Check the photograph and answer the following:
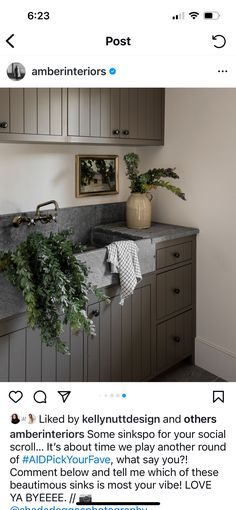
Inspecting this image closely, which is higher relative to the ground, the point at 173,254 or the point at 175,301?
the point at 173,254

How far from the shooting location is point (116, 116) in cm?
236

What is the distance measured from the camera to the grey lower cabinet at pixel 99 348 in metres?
1.65

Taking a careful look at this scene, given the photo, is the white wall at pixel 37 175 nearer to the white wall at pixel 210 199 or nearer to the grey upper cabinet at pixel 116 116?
the grey upper cabinet at pixel 116 116

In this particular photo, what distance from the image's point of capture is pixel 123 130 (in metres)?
2.40

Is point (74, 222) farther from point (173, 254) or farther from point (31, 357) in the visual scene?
point (31, 357)

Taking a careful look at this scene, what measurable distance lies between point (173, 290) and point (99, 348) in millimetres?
665

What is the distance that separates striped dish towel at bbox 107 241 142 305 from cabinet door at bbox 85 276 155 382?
11cm

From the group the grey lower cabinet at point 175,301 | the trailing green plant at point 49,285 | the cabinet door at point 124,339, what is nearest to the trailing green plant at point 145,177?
the grey lower cabinet at point 175,301

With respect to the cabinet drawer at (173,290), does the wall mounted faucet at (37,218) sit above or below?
above
